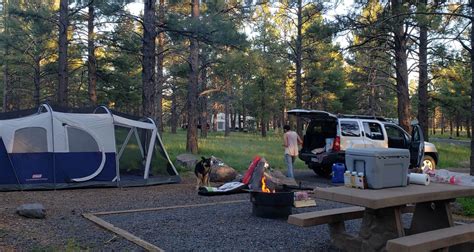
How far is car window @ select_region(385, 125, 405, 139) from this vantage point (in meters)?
13.4

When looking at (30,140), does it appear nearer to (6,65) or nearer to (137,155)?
(137,155)

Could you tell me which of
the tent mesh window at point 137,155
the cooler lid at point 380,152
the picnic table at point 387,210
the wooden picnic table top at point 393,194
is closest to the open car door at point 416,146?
the tent mesh window at point 137,155

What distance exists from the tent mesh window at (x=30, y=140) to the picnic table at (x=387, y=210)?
7287mm

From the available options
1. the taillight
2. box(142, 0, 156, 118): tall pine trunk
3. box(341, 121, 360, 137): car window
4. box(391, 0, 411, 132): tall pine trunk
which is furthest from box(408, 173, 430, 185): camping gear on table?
box(391, 0, 411, 132): tall pine trunk

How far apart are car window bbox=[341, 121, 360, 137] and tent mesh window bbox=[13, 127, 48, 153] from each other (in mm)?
7846

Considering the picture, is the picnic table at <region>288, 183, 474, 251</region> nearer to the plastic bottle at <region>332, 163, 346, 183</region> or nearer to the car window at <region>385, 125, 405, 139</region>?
the plastic bottle at <region>332, 163, 346, 183</region>

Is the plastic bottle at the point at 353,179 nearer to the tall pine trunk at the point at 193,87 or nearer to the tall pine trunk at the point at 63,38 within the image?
the tall pine trunk at the point at 193,87

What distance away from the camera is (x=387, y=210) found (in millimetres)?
4828

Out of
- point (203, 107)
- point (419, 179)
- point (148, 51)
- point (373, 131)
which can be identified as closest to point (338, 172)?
point (373, 131)

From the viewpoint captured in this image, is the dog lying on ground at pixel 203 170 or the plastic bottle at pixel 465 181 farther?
the dog lying on ground at pixel 203 170

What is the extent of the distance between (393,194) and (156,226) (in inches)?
144

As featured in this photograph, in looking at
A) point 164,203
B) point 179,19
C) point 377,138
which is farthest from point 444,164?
point 164,203

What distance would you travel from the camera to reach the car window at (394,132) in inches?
528

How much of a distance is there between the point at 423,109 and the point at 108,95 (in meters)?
16.2
